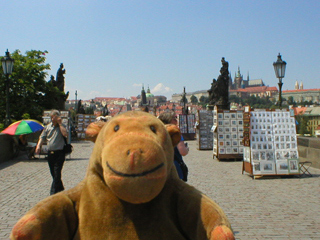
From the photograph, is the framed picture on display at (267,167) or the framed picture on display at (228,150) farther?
the framed picture on display at (228,150)

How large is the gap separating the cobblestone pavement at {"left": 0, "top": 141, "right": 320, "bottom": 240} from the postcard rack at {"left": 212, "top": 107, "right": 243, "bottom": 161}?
1.83 meters

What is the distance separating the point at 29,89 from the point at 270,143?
2298 centimetres

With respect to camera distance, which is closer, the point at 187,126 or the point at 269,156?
the point at 269,156

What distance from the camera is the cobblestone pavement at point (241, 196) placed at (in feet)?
18.9

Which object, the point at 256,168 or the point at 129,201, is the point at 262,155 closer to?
the point at 256,168

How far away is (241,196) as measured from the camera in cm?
816

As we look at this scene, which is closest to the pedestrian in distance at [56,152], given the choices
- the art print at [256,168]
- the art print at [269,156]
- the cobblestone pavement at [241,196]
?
the cobblestone pavement at [241,196]

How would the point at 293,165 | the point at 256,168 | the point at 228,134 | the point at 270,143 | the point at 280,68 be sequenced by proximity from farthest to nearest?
the point at 228,134 → the point at 280,68 → the point at 270,143 → the point at 293,165 → the point at 256,168

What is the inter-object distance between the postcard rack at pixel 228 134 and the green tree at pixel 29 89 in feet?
54.0

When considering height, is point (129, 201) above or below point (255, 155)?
above

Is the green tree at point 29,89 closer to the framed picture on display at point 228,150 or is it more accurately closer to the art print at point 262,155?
the framed picture on display at point 228,150

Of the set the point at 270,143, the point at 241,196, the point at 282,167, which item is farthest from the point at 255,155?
the point at 241,196

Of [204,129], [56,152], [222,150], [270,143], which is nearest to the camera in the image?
[56,152]

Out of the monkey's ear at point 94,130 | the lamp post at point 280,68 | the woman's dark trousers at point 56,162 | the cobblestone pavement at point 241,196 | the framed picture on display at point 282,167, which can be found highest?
the lamp post at point 280,68
